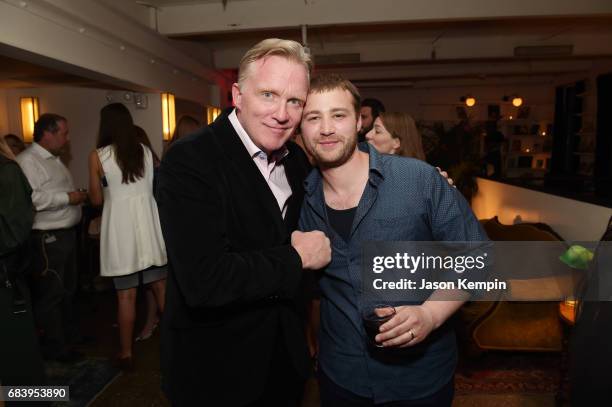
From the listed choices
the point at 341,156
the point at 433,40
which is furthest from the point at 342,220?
the point at 433,40

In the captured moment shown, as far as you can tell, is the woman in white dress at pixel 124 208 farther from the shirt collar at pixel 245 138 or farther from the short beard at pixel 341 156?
the short beard at pixel 341 156

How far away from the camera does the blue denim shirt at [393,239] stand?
1.38m

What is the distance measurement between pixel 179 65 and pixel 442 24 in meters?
4.38

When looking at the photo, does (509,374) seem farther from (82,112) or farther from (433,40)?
(433,40)

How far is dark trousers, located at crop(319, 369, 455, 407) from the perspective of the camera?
4.61 feet

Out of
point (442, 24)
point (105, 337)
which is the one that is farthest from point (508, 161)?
point (105, 337)

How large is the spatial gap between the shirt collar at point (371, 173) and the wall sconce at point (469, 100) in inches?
441

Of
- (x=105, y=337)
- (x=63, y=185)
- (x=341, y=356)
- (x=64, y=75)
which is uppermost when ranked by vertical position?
(x=64, y=75)

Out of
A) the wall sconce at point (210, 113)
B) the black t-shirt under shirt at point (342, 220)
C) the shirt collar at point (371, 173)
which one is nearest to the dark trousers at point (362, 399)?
the black t-shirt under shirt at point (342, 220)

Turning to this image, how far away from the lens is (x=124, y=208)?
3123 millimetres

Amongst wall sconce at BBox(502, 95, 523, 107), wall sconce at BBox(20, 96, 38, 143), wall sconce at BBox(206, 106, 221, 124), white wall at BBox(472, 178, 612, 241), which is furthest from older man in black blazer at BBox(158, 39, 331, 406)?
wall sconce at BBox(502, 95, 523, 107)

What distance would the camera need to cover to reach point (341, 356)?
1.45 m

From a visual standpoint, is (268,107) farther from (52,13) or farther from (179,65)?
(179,65)

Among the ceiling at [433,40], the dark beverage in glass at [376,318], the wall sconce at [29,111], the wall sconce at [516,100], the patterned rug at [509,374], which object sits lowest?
the patterned rug at [509,374]
